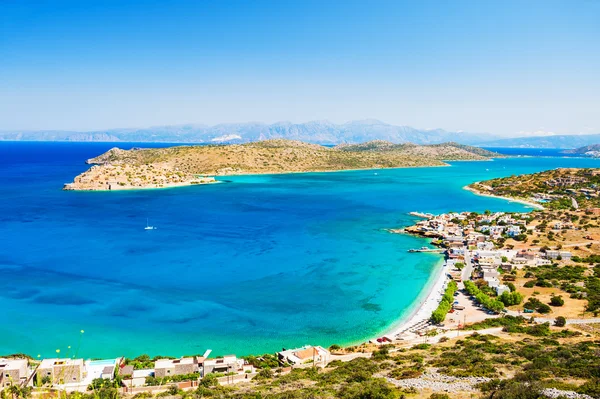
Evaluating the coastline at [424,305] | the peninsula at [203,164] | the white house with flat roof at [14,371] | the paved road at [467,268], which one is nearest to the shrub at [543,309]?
the coastline at [424,305]

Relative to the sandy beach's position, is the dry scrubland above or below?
above

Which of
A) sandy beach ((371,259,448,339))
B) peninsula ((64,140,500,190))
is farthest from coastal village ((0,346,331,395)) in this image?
peninsula ((64,140,500,190))

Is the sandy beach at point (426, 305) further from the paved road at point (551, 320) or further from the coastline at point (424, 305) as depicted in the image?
the paved road at point (551, 320)

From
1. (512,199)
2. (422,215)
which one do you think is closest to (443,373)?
(422,215)

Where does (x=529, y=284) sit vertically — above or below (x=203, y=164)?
below

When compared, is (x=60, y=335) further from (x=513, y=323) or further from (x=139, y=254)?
(x=513, y=323)

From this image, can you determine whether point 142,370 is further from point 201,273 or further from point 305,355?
point 201,273

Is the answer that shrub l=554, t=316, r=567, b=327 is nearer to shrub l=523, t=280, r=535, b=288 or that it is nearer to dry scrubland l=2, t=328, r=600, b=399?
dry scrubland l=2, t=328, r=600, b=399
